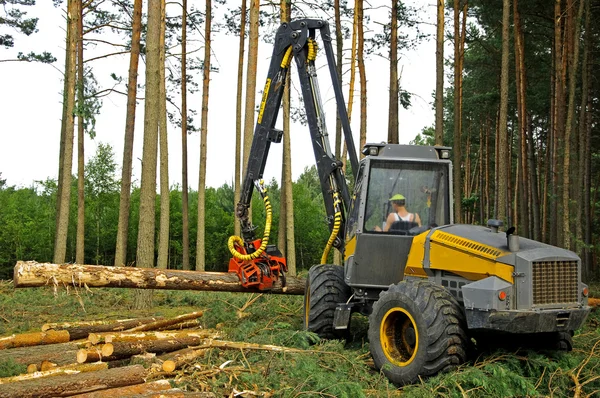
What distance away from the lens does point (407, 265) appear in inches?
328

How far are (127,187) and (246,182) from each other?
772 cm

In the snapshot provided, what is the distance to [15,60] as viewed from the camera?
22797 mm

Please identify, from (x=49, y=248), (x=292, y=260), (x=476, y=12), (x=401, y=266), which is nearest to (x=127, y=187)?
(x=292, y=260)

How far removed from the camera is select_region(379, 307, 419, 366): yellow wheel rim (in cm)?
754

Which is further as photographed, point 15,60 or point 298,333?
point 15,60

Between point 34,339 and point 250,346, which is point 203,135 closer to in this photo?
point 34,339

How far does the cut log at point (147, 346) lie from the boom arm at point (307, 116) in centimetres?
280

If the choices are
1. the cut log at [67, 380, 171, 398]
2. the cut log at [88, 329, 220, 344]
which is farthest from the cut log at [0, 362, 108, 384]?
the cut log at [67, 380, 171, 398]

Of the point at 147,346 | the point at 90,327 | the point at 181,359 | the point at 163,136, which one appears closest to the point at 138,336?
the point at 147,346

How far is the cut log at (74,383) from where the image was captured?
642 centimetres

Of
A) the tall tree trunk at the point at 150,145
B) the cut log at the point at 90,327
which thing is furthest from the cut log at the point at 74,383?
the tall tree trunk at the point at 150,145

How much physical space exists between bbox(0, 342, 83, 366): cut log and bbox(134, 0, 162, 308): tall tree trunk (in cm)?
426

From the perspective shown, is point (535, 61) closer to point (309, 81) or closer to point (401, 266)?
point (309, 81)

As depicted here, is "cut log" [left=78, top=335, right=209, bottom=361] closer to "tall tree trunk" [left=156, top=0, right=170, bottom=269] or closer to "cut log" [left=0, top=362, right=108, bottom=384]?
"cut log" [left=0, top=362, right=108, bottom=384]
